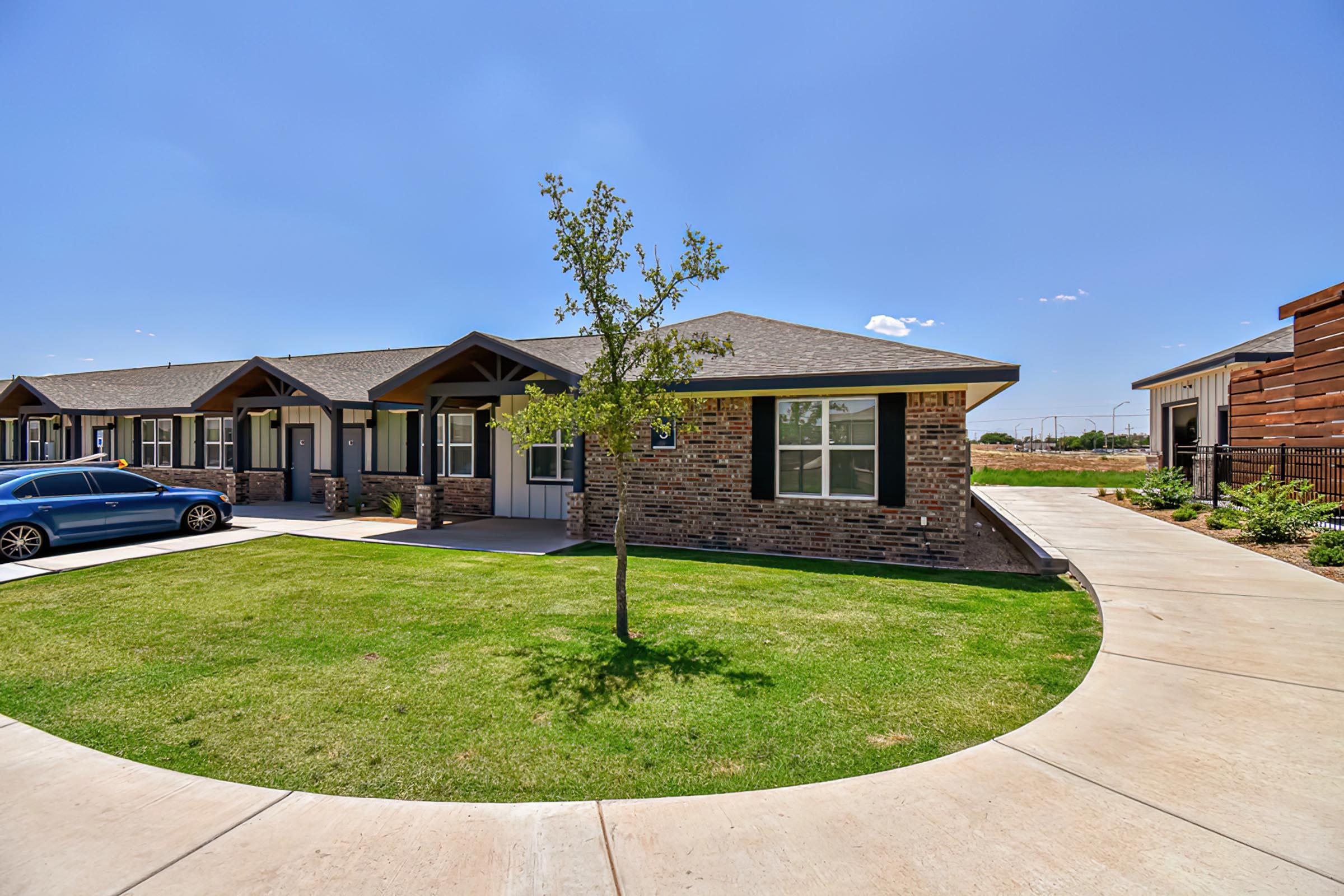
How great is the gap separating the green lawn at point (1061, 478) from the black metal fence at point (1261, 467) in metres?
5.95

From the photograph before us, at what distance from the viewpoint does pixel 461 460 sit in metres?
15.0

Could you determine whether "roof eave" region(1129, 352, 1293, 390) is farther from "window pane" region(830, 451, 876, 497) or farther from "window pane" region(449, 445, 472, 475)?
"window pane" region(449, 445, 472, 475)

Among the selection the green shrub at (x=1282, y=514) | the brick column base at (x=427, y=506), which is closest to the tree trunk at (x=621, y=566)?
the brick column base at (x=427, y=506)

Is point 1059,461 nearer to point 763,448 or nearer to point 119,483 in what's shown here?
point 763,448

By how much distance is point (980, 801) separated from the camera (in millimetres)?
2969

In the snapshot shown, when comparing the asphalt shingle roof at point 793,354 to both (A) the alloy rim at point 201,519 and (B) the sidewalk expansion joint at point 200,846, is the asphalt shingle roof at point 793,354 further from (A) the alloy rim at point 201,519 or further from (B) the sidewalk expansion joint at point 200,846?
(A) the alloy rim at point 201,519

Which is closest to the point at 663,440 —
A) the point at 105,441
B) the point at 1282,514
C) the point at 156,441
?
the point at 1282,514

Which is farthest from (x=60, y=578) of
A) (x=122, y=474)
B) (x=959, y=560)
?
(x=959, y=560)

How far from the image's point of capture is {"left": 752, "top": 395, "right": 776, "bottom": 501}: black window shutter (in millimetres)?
10016

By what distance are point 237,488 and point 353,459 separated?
368 cm

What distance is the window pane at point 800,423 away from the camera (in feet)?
32.4


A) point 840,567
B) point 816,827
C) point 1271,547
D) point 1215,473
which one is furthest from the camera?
point 1215,473

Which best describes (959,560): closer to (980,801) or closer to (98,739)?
(980,801)

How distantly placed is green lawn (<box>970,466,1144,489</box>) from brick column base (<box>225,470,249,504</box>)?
26.8 meters
